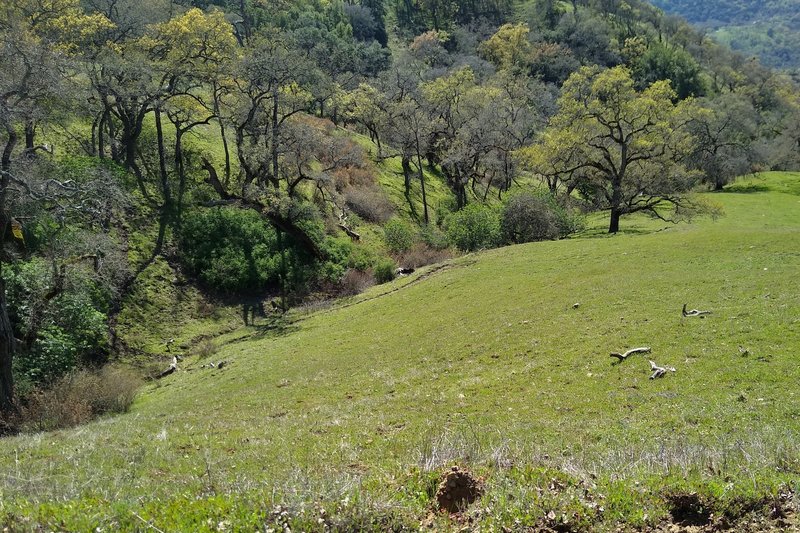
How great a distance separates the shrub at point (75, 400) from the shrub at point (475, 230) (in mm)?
26892

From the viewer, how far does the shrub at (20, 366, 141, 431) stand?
17.9m

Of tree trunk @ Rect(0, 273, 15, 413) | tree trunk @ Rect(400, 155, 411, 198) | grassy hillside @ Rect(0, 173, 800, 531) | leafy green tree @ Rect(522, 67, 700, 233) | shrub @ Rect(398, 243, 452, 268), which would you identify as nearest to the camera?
grassy hillside @ Rect(0, 173, 800, 531)

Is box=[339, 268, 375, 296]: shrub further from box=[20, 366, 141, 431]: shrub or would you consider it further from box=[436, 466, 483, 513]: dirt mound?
box=[436, 466, 483, 513]: dirt mound

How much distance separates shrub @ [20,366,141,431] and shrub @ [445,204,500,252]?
26892mm

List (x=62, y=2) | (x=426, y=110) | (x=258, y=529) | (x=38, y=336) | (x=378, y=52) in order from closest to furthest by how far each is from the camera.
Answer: (x=258, y=529)
(x=38, y=336)
(x=62, y=2)
(x=426, y=110)
(x=378, y=52)

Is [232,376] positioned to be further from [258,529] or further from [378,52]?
[378,52]

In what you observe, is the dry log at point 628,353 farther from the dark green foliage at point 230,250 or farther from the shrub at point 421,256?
the dark green foliage at point 230,250

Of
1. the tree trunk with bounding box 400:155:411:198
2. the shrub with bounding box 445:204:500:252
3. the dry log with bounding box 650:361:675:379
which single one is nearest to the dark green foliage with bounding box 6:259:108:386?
the dry log with bounding box 650:361:675:379

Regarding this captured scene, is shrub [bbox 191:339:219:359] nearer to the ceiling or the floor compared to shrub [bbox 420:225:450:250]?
nearer to the floor

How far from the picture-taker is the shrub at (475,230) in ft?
138

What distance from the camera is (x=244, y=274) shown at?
3681 cm

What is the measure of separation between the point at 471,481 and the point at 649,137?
148ft

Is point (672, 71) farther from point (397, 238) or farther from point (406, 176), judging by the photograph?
point (397, 238)

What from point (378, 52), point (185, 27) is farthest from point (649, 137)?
point (378, 52)
